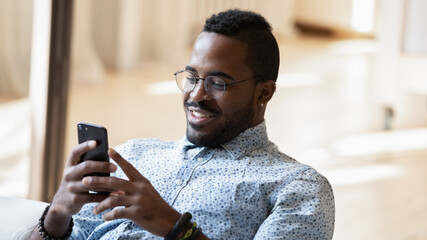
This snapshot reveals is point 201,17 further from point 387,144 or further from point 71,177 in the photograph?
point 71,177

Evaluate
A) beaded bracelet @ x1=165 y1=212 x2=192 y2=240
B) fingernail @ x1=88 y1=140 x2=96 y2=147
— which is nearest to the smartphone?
fingernail @ x1=88 y1=140 x2=96 y2=147

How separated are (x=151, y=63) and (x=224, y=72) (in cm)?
334

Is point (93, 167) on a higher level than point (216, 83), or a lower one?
lower

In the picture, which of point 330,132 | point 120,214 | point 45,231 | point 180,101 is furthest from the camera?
point 180,101

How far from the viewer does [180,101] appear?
13.0ft

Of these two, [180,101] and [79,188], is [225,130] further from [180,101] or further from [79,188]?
[180,101]

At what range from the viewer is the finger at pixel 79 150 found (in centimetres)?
118

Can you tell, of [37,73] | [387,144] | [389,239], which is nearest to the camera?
[37,73]

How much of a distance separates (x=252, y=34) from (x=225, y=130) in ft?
0.63

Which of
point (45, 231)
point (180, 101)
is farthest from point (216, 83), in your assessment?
point (180, 101)

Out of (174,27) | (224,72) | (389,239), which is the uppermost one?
(224,72)

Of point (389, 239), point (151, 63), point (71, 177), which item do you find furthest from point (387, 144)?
point (71, 177)

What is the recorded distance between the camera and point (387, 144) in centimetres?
364

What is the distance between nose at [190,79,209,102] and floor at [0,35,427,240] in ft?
3.82
